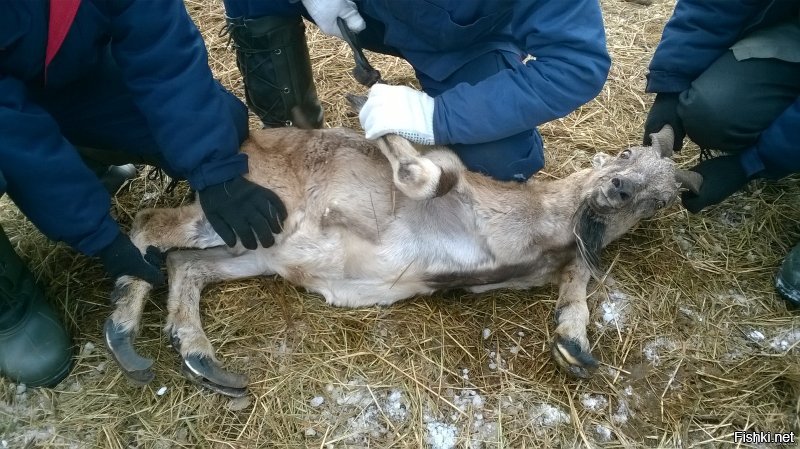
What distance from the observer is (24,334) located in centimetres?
284

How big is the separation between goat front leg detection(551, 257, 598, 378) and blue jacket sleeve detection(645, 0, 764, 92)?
131 centimetres

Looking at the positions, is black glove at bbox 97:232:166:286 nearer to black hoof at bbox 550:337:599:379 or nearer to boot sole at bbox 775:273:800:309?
black hoof at bbox 550:337:599:379

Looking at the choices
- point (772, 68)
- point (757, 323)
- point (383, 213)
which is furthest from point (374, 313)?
point (772, 68)

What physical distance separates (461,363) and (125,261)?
5.80 ft

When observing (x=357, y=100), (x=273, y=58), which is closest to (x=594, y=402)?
(x=357, y=100)

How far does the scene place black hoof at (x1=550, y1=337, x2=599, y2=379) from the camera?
2928mm

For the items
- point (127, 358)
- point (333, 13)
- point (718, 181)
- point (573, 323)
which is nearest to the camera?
point (127, 358)

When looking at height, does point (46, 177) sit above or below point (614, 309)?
above

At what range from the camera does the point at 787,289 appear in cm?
338

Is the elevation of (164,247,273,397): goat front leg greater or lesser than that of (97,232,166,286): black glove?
lesser

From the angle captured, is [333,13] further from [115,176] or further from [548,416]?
[548,416]

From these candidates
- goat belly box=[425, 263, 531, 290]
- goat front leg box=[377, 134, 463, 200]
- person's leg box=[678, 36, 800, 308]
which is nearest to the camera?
goat front leg box=[377, 134, 463, 200]

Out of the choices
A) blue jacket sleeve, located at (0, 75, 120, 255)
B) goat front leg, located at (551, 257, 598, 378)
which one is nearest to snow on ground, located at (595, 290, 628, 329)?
goat front leg, located at (551, 257, 598, 378)

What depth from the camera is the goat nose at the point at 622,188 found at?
122 inches
